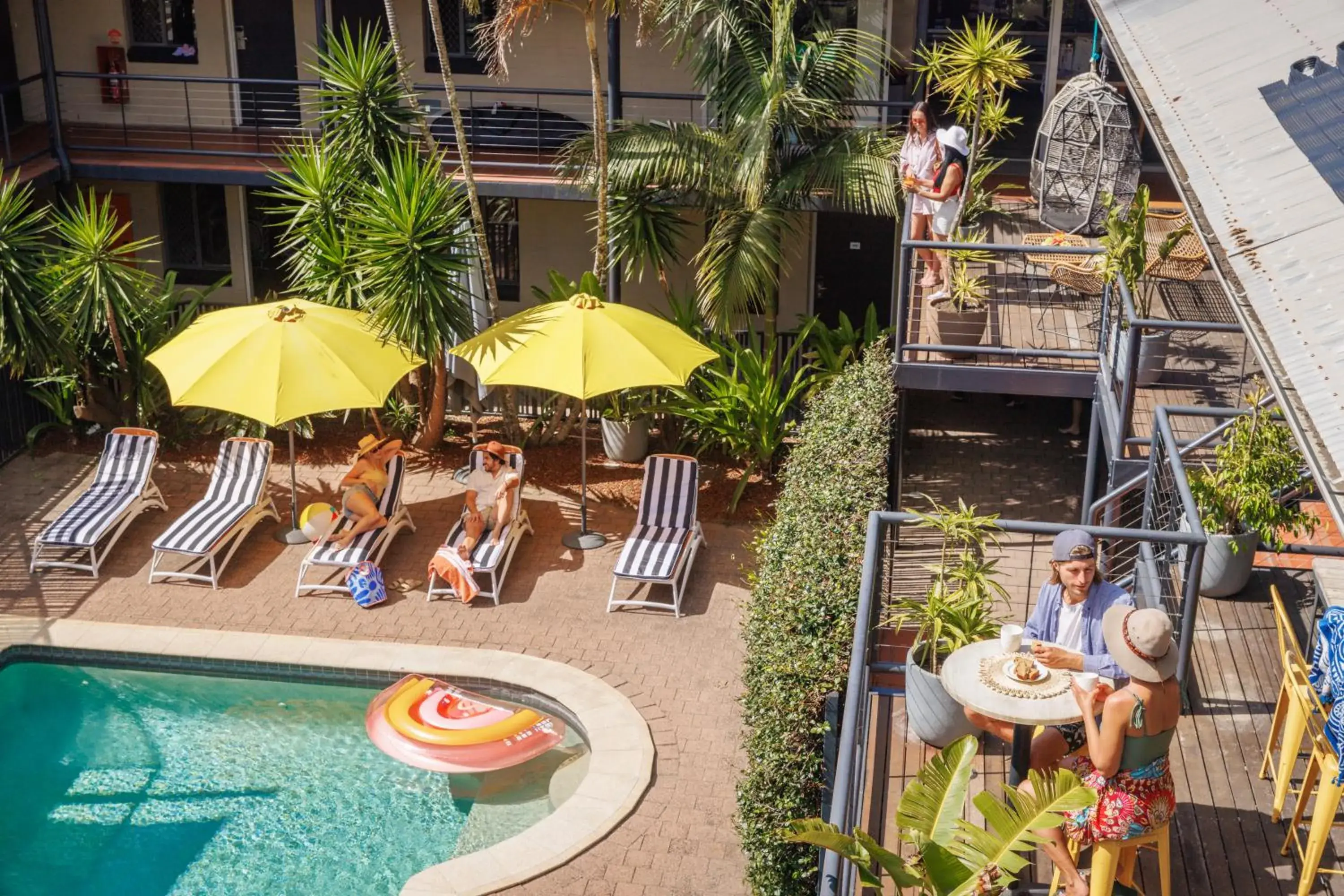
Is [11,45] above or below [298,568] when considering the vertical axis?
above

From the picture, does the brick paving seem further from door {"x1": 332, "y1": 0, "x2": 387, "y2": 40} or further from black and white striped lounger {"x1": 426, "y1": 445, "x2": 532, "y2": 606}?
door {"x1": 332, "y1": 0, "x2": 387, "y2": 40}

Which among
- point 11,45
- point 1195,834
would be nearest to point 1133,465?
point 1195,834

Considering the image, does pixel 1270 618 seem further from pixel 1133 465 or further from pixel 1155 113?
pixel 1155 113

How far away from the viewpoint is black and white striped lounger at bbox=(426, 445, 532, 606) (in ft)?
43.4

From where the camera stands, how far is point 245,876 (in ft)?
32.7

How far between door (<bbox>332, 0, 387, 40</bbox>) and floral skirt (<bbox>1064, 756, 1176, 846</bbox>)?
1599 cm

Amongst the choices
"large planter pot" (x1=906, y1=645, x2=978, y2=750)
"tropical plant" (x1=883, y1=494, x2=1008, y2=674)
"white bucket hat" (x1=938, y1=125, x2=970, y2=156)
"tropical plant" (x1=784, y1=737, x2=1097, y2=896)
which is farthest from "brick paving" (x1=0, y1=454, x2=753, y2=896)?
"white bucket hat" (x1=938, y1=125, x2=970, y2=156)

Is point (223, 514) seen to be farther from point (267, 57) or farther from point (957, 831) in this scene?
point (957, 831)

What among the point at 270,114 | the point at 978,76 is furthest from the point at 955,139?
the point at 270,114

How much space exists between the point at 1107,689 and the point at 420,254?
367 inches

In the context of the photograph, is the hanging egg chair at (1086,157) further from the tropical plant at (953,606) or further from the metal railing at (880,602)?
the tropical plant at (953,606)

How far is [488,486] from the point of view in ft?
45.2

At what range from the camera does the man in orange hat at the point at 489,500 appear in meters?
13.6

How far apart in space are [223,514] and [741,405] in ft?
17.1
